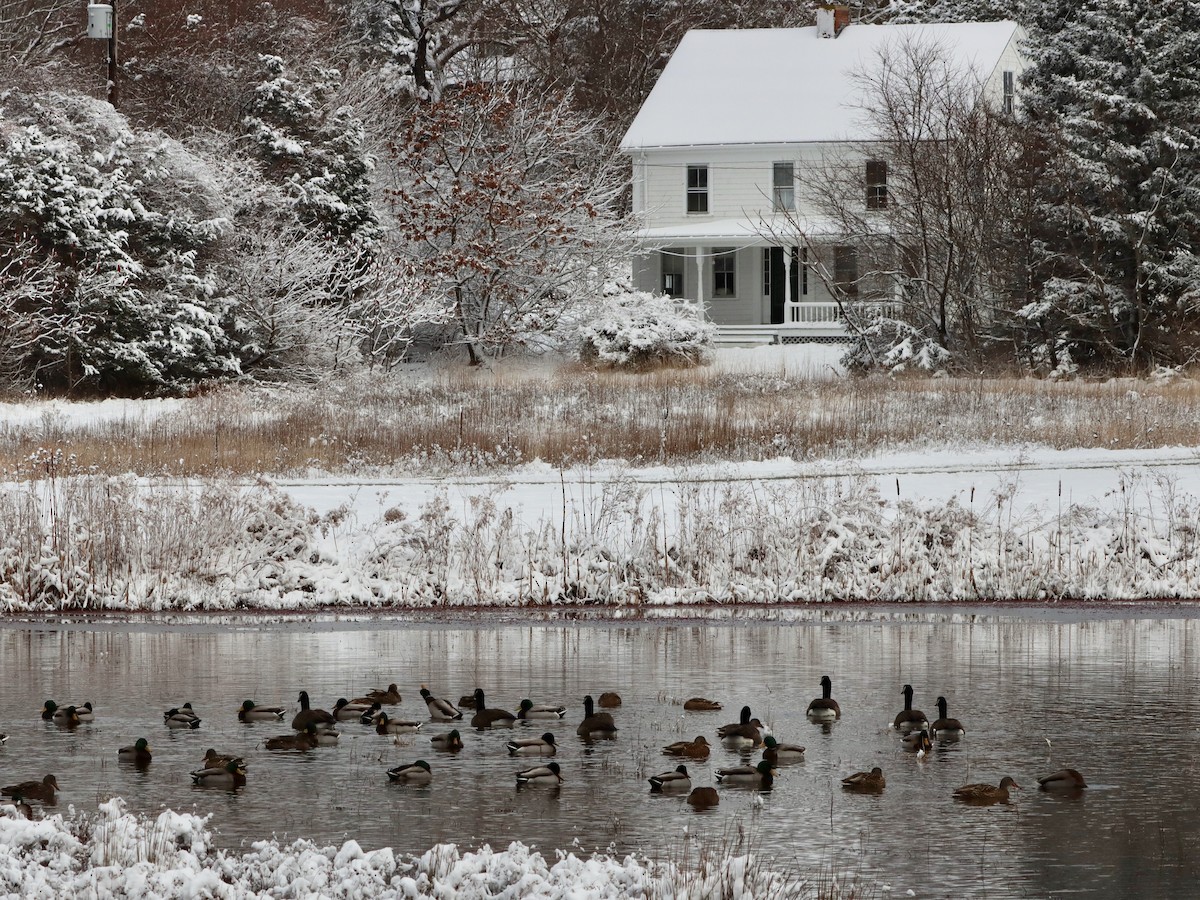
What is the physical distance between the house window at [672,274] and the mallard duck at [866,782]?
155ft

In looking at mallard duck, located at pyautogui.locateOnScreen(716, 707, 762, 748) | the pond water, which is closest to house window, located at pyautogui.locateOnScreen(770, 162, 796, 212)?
the pond water

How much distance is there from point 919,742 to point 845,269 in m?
41.9

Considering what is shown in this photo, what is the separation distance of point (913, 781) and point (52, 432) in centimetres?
2180

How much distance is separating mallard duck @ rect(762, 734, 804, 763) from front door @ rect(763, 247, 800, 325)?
44.7m

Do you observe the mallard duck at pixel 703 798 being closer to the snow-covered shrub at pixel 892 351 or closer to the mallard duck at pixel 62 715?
the mallard duck at pixel 62 715

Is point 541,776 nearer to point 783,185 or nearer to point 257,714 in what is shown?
point 257,714

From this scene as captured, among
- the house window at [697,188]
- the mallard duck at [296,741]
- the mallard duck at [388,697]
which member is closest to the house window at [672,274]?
the house window at [697,188]

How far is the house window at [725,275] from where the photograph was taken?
5712cm

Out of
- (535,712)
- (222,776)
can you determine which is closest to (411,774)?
(222,776)

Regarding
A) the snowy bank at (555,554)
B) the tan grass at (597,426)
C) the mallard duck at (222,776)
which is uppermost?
the tan grass at (597,426)

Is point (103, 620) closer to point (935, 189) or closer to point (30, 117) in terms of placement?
point (30, 117)

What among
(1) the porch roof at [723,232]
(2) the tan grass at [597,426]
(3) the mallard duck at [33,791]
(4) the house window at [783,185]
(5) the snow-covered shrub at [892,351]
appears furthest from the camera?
(4) the house window at [783,185]

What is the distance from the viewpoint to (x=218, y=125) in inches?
1902

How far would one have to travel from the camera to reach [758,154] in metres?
55.0
